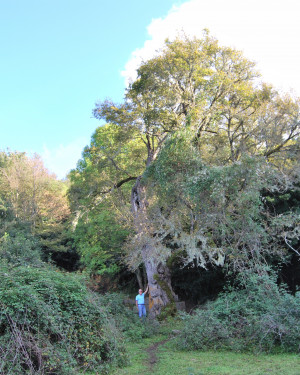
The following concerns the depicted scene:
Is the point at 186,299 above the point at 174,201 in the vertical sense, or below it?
below

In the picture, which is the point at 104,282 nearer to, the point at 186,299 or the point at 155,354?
the point at 186,299

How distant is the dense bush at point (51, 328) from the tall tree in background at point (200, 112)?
6.13 metres

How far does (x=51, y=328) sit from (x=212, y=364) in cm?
360

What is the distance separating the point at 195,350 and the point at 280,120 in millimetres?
9606

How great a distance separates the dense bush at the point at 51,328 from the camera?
18.7 feet

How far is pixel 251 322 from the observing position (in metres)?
8.82

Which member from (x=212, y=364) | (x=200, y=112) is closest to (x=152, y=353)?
(x=212, y=364)

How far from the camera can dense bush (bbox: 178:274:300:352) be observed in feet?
26.5

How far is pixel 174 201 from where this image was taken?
1384 cm

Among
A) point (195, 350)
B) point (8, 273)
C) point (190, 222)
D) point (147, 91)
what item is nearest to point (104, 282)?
point (190, 222)

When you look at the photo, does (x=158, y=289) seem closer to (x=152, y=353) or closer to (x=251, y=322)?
(x=152, y=353)

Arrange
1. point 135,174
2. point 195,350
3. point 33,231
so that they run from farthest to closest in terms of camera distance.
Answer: point 33,231 → point 135,174 → point 195,350

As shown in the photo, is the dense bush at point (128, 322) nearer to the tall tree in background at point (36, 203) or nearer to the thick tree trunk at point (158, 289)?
the thick tree trunk at point (158, 289)

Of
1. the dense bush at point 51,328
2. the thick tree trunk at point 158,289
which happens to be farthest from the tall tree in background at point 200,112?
the dense bush at point 51,328
